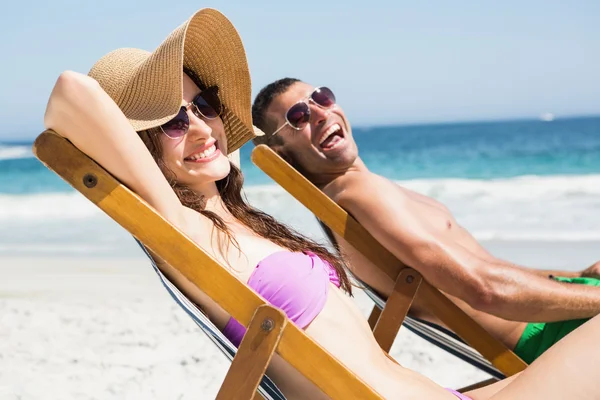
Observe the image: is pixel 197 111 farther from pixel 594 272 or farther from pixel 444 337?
pixel 594 272

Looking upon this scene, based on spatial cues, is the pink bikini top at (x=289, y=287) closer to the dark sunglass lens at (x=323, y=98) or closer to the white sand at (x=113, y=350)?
the dark sunglass lens at (x=323, y=98)

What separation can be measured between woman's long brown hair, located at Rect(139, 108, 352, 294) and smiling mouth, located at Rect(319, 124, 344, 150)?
3.15 feet

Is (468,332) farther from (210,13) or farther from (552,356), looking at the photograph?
(210,13)

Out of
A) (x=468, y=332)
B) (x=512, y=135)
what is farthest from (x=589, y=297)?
(x=512, y=135)

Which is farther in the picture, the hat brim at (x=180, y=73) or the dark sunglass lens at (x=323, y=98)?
the dark sunglass lens at (x=323, y=98)

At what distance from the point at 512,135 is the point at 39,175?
19797mm

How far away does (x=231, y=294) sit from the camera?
74.5 inches

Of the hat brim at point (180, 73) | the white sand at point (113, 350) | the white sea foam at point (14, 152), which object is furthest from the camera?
the white sea foam at point (14, 152)

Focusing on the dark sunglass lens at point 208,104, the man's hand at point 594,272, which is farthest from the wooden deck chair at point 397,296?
the dark sunglass lens at point 208,104

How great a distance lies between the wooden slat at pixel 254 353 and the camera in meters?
1.86

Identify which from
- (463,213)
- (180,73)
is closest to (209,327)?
(180,73)

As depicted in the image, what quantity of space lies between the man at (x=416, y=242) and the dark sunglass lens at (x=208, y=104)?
2.98 ft

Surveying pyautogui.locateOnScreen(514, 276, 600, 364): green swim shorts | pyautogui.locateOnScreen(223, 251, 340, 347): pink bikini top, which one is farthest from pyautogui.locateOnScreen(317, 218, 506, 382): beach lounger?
pyautogui.locateOnScreen(223, 251, 340, 347): pink bikini top

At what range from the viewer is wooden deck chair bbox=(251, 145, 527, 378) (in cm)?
312
